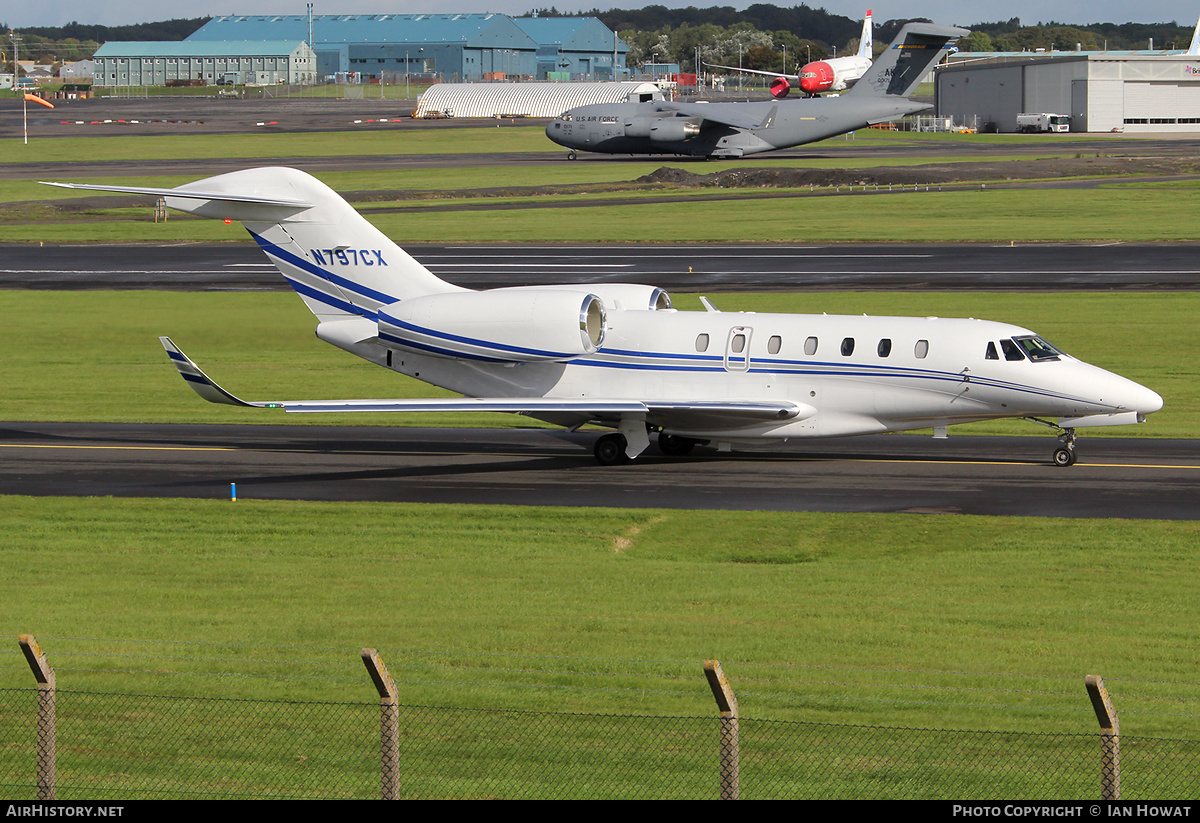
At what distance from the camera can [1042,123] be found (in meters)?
154

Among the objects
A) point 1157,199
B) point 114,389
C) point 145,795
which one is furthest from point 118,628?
point 1157,199

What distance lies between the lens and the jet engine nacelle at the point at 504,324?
1155 inches

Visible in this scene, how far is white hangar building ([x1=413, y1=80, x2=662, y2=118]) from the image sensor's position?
180000mm

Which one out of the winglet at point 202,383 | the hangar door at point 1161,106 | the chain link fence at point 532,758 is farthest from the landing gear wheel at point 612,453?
the hangar door at point 1161,106

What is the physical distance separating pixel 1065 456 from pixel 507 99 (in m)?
164

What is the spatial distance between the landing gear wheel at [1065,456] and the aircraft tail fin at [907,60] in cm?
7802

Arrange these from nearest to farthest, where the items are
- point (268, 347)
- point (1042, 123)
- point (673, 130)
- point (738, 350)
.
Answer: point (738, 350) → point (268, 347) → point (673, 130) → point (1042, 123)

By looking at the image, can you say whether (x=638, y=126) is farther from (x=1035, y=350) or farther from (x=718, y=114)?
(x=1035, y=350)

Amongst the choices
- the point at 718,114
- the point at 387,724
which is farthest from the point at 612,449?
the point at 718,114

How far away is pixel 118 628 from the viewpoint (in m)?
18.3

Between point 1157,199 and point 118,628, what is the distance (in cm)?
7594

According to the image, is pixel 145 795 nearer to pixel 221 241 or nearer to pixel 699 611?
pixel 699 611

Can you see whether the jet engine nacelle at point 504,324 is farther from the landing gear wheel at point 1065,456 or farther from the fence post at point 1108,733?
the fence post at point 1108,733
